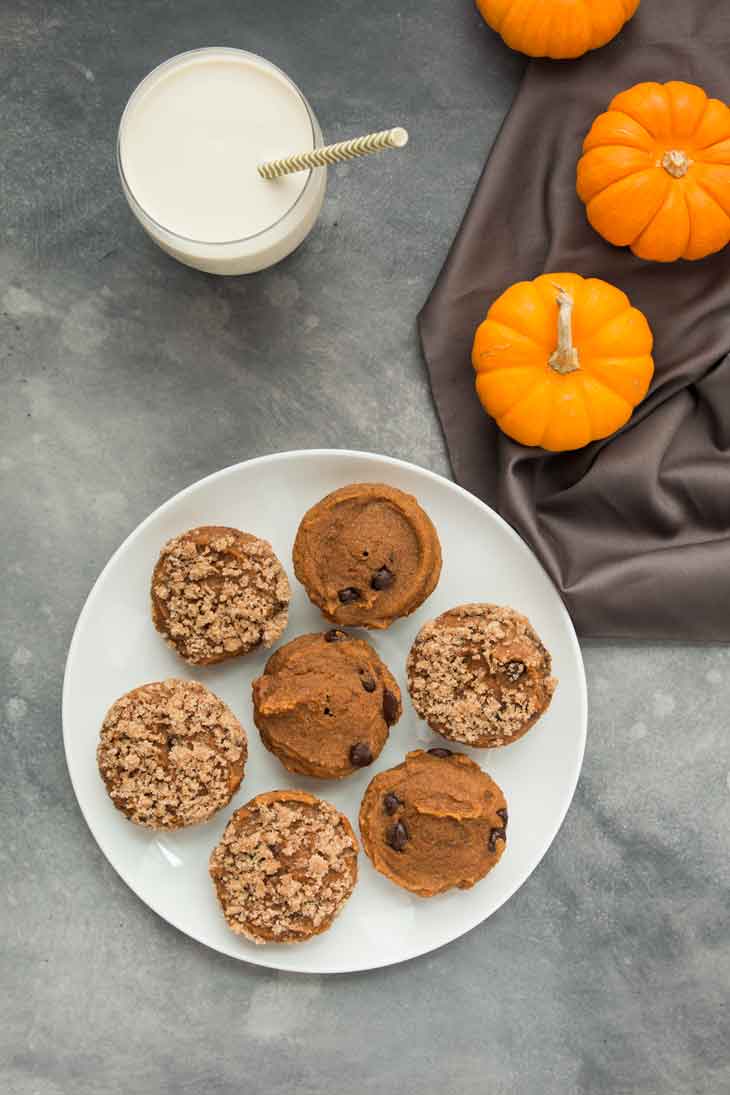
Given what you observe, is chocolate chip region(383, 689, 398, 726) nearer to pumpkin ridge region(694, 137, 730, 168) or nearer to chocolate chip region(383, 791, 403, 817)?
chocolate chip region(383, 791, 403, 817)

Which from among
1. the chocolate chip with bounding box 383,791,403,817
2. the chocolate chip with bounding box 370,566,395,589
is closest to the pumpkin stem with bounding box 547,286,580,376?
the chocolate chip with bounding box 370,566,395,589

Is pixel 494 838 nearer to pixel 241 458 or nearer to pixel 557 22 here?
pixel 241 458

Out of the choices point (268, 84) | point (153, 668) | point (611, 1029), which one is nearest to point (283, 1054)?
point (611, 1029)

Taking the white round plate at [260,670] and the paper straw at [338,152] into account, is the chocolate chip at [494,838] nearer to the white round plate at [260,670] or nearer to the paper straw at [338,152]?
the white round plate at [260,670]

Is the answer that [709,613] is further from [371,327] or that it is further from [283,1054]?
[283,1054]

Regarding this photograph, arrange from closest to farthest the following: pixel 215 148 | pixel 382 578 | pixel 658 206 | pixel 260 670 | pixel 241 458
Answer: pixel 215 148 < pixel 382 578 < pixel 658 206 < pixel 260 670 < pixel 241 458

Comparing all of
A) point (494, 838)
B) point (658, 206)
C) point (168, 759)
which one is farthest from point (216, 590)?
point (658, 206)
